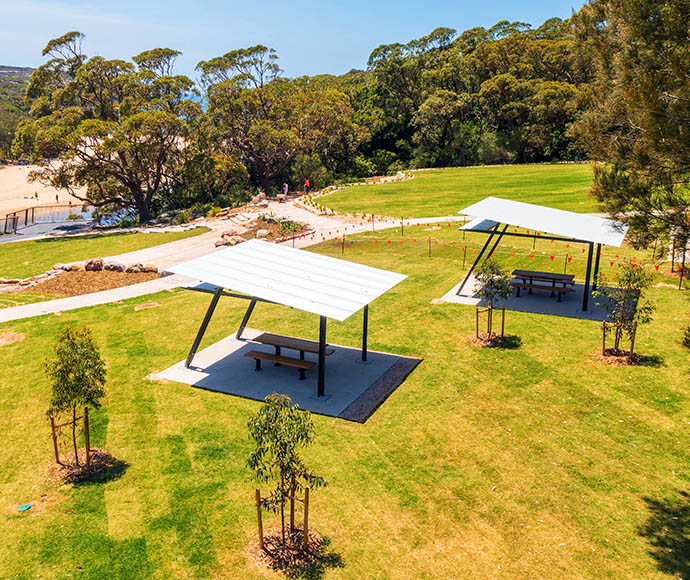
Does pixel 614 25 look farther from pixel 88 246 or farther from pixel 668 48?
pixel 88 246

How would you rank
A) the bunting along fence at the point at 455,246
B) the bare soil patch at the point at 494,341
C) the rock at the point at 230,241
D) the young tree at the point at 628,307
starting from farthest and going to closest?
1. the rock at the point at 230,241
2. the bunting along fence at the point at 455,246
3. the bare soil patch at the point at 494,341
4. the young tree at the point at 628,307

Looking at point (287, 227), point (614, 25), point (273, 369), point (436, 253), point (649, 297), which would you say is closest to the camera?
point (614, 25)

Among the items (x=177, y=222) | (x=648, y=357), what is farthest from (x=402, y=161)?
(x=648, y=357)

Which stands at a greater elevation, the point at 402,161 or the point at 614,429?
the point at 402,161

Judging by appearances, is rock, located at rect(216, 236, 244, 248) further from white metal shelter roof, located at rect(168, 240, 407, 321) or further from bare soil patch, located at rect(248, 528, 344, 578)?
bare soil patch, located at rect(248, 528, 344, 578)

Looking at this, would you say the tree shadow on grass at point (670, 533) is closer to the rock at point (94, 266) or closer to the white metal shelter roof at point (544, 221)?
the white metal shelter roof at point (544, 221)

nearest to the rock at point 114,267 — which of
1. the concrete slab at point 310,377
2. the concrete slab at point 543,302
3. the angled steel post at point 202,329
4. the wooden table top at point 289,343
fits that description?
the concrete slab at point 310,377

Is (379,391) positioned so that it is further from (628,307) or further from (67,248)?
(67,248)
